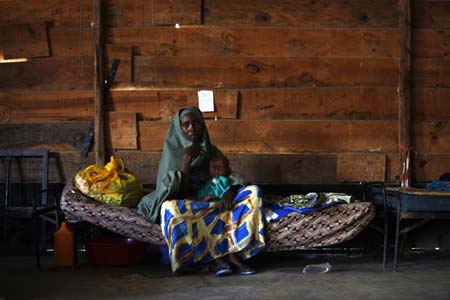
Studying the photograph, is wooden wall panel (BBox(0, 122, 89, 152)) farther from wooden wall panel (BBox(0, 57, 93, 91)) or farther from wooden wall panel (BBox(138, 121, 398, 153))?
wooden wall panel (BBox(138, 121, 398, 153))

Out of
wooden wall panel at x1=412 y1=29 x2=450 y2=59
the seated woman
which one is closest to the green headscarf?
the seated woman

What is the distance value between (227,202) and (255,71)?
1.67 m

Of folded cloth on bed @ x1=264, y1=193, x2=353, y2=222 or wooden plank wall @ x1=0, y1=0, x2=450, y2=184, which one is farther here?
wooden plank wall @ x1=0, y1=0, x2=450, y2=184

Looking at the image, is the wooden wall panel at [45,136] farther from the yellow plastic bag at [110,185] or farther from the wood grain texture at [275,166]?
the yellow plastic bag at [110,185]

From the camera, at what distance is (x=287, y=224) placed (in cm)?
581

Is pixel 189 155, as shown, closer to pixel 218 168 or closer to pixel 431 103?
pixel 218 168

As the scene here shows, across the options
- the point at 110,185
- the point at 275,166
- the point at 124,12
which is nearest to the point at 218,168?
the point at 275,166

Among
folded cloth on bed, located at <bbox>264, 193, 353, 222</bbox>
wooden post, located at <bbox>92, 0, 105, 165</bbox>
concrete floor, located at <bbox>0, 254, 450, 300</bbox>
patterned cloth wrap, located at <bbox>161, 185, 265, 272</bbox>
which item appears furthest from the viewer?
wooden post, located at <bbox>92, 0, 105, 165</bbox>

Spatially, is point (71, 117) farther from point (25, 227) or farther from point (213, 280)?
point (213, 280)

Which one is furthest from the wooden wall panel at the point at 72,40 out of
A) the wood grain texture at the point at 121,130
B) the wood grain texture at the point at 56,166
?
the wood grain texture at the point at 56,166

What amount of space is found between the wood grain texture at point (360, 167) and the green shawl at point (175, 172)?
136 cm

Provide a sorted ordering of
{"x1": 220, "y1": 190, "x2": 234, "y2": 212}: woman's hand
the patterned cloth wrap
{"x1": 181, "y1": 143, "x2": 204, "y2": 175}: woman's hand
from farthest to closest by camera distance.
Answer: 1. {"x1": 181, "y1": 143, "x2": 204, "y2": 175}: woman's hand
2. {"x1": 220, "y1": 190, "x2": 234, "y2": 212}: woman's hand
3. the patterned cloth wrap

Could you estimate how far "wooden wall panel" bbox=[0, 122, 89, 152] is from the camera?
6.79 metres

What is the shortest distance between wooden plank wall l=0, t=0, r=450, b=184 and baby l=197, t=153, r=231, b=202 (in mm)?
695
